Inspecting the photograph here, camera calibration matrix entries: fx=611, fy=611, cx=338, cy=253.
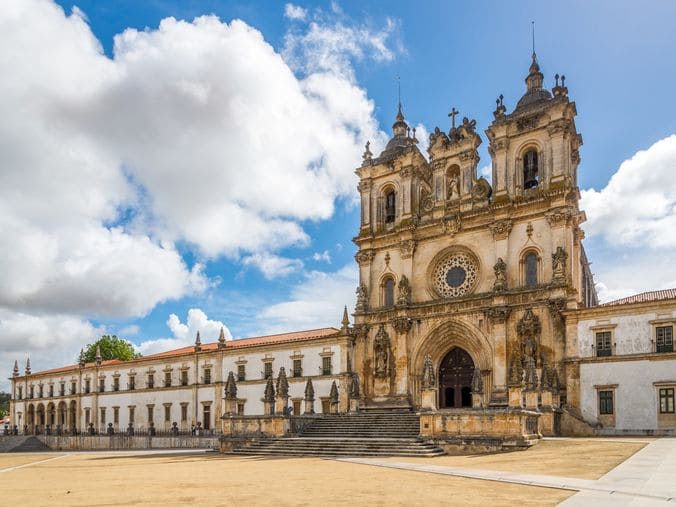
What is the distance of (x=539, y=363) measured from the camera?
32.3 m

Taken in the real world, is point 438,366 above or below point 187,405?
above

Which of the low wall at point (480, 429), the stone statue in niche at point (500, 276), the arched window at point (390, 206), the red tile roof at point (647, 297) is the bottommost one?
the low wall at point (480, 429)

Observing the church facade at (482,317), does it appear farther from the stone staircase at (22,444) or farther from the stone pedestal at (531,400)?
the stone staircase at (22,444)

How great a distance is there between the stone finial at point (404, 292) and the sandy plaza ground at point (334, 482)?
1710 centimetres

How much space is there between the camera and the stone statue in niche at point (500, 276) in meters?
34.9

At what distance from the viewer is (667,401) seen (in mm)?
28875

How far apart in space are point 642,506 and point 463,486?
454cm

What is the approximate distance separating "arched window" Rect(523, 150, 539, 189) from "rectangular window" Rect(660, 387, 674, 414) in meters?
13.8

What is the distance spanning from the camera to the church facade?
2967 cm

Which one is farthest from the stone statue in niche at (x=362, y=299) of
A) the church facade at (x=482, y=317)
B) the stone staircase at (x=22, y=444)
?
the stone staircase at (x=22, y=444)

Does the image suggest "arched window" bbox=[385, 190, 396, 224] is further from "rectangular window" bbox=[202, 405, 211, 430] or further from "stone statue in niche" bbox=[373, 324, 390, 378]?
"rectangular window" bbox=[202, 405, 211, 430]

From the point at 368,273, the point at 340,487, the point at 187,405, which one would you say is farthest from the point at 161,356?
the point at 340,487

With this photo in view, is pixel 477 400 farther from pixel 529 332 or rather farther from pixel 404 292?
pixel 404 292

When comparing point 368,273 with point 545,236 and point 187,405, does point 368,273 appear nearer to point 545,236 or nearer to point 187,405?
point 545,236
